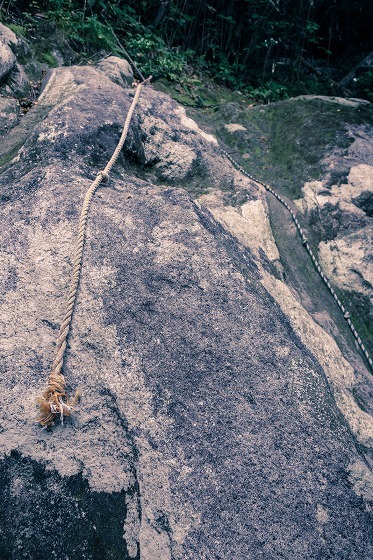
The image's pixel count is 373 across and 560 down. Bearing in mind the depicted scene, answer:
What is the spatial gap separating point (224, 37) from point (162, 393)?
681 cm

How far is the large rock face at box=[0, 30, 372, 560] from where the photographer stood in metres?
1.37

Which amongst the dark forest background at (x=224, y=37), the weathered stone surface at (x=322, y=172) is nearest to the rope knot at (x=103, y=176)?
the weathered stone surface at (x=322, y=172)

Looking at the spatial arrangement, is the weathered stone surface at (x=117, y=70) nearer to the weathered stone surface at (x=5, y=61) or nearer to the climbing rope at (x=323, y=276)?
the weathered stone surface at (x=5, y=61)

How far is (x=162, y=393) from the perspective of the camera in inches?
62.7

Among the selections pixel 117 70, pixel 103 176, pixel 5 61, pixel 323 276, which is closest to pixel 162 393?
pixel 103 176

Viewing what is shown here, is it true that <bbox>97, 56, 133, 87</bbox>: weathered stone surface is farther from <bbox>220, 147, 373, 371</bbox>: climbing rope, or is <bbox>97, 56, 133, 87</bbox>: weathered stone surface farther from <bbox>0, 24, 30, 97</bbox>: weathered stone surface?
<bbox>220, 147, 373, 371</bbox>: climbing rope

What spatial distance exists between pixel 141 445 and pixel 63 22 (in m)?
5.13

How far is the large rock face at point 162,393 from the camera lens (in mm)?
1371

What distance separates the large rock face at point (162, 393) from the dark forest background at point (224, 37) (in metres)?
3.29

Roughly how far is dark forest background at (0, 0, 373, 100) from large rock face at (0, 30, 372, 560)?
3.29 meters

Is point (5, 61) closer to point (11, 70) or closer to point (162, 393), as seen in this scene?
point (11, 70)

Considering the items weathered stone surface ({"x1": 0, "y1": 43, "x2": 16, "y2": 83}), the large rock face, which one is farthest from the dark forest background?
the large rock face

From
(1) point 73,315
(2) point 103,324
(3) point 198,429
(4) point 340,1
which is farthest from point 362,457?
(4) point 340,1

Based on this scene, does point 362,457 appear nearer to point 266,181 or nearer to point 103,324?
point 103,324
